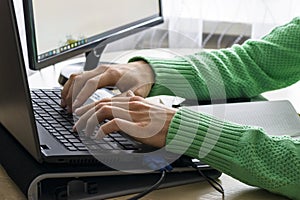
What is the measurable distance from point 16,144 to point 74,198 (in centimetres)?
16

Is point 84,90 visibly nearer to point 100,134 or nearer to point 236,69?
point 100,134

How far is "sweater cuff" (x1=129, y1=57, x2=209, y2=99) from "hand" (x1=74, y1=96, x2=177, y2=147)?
0.66 ft

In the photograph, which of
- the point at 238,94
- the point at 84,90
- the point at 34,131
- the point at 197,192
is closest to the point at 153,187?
the point at 197,192

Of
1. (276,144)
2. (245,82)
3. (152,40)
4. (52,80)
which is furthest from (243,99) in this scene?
(152,40)

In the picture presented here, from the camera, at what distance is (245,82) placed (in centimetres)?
127

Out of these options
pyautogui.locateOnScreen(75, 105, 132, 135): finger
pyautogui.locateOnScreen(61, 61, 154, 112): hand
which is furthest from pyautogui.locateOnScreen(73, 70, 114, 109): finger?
pyautogui.locateOnScreen(75, 105, 132, 135): finger

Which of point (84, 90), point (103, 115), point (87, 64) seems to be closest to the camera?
point (103, 115)

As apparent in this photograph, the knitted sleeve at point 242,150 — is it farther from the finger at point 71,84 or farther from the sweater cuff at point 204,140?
the finger at point 71,84

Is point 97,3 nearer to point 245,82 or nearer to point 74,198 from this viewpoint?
point 245,82

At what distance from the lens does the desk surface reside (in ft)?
3.00

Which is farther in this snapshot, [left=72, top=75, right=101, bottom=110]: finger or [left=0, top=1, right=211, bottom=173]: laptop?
[left=72, top=75, right=101, bottom=110]: finger

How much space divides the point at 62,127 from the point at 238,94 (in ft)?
1.37

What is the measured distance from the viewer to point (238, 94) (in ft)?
4.16

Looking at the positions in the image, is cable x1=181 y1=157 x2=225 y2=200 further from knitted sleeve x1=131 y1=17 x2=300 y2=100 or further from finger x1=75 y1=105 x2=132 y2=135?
knitted sleeve x1=131 y1=17 x2=300 y2=100
